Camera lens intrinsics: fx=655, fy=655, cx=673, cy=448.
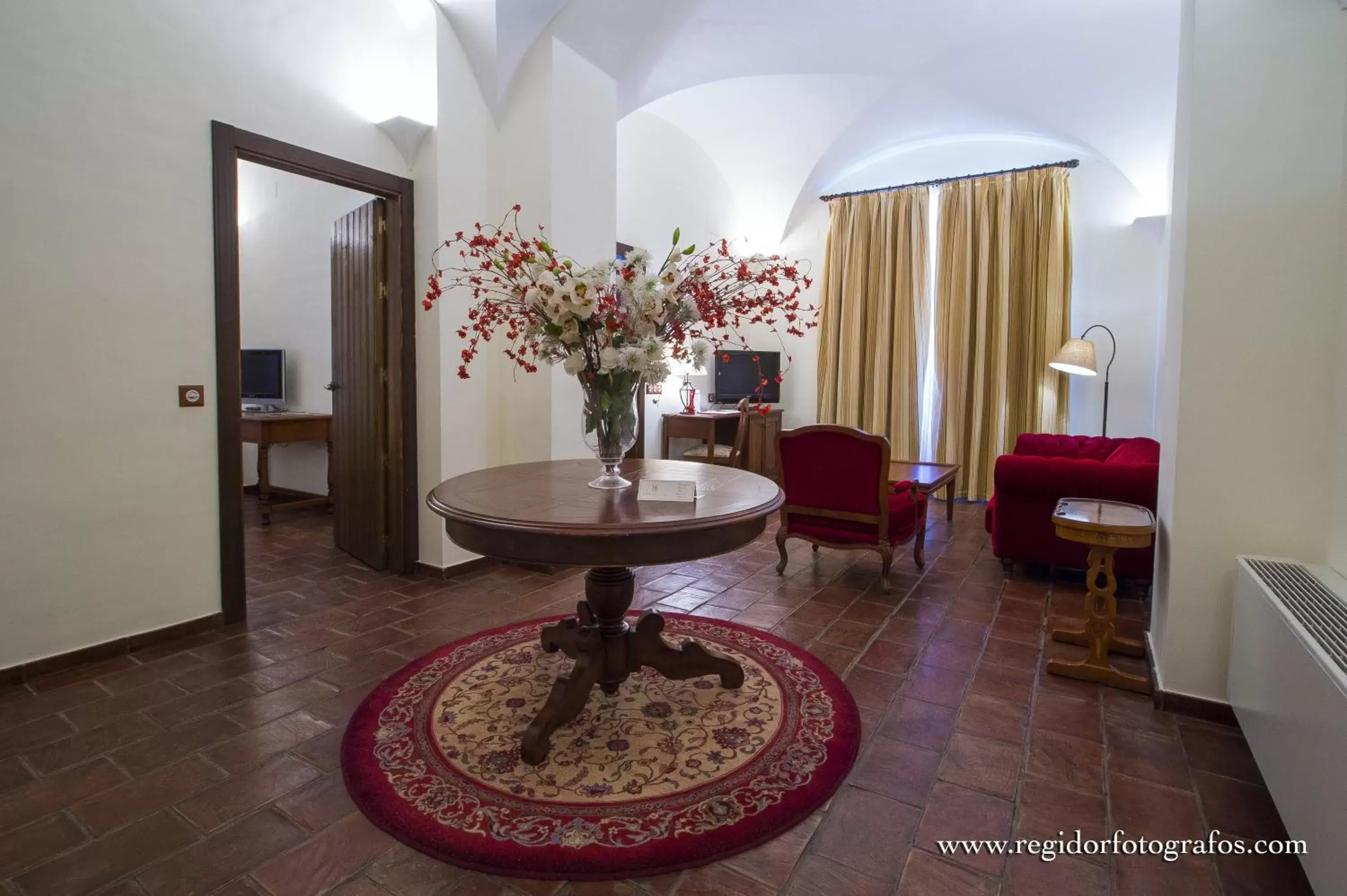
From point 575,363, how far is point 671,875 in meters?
1.37

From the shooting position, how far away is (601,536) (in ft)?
5.41

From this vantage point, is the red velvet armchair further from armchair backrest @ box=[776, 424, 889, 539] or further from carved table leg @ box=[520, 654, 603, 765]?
carved table leg @ box=[520, 654, 603, 765]

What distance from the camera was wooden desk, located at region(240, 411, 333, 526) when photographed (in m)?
4.84

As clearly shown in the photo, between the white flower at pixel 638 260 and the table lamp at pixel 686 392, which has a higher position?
the white flower at pixel 638 260

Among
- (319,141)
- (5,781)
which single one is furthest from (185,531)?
(319,141)

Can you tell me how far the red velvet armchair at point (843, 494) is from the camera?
11.6 ft

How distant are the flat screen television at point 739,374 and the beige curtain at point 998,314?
164 cm

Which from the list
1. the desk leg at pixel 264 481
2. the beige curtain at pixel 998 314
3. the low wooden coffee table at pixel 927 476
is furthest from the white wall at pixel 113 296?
the beige curtain at pixel 998 314

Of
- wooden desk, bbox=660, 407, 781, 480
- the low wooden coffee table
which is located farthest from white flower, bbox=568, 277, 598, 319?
wooden desk, bbox=660, 407, 781, 480

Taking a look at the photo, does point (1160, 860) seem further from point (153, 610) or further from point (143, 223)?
point (143, 223)

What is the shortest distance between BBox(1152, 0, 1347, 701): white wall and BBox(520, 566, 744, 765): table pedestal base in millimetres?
1621

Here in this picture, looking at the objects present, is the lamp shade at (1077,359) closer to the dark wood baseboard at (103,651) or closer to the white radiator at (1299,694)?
the white radiator at (1299,694)

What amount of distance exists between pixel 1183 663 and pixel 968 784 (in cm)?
103

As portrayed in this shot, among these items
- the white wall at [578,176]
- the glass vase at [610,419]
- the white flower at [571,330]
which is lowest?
the glass vase at [610,419]
